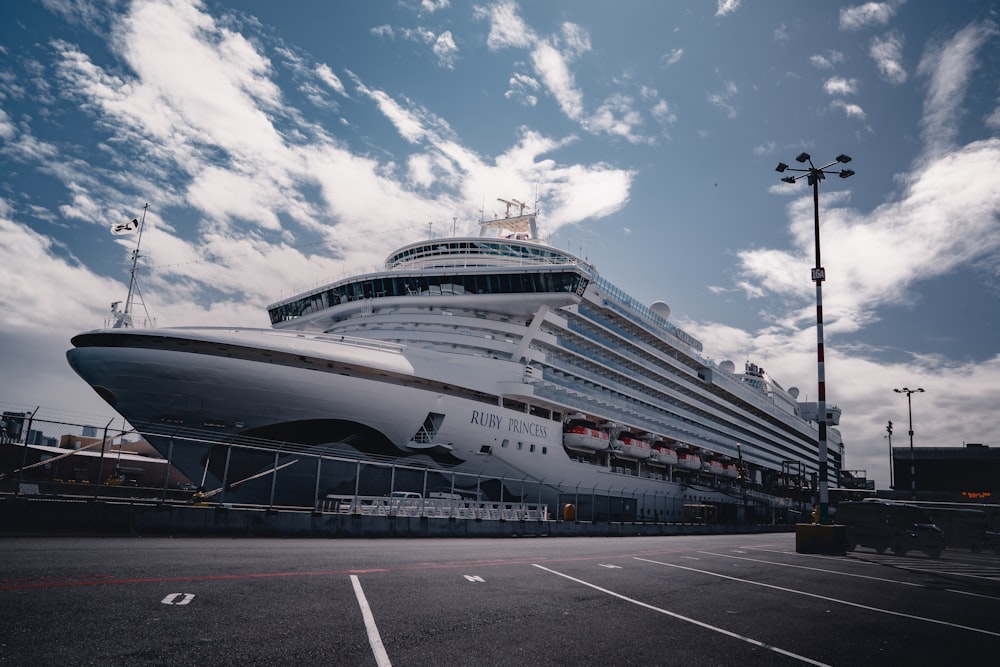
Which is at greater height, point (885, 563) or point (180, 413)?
point (180, 413)

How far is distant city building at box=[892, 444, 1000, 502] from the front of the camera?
2384 inches

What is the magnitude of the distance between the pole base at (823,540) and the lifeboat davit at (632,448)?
17238mm

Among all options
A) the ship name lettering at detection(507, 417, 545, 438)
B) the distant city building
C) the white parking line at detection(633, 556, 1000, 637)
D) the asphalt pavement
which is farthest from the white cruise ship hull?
the distant city building

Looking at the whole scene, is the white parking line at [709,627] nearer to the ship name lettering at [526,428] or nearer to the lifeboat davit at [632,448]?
the ship name lettering at [526,428]

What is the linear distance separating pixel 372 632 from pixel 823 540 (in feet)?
61.8

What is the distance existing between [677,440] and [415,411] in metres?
27.1

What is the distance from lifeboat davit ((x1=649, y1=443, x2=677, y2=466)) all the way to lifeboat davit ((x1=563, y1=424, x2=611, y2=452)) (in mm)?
9178

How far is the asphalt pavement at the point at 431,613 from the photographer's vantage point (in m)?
4.84

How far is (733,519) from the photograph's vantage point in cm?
5384

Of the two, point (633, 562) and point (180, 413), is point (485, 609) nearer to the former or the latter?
point (633, 562)

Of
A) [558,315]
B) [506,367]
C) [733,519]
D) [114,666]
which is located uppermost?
[558,315]

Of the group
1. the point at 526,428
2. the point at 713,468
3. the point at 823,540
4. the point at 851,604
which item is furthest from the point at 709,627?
the point at 713,468

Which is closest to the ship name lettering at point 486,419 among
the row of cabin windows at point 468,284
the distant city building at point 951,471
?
the row of cabin windows at point 468,284

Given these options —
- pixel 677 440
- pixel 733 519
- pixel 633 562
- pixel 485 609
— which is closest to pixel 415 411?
pixel 633 562
